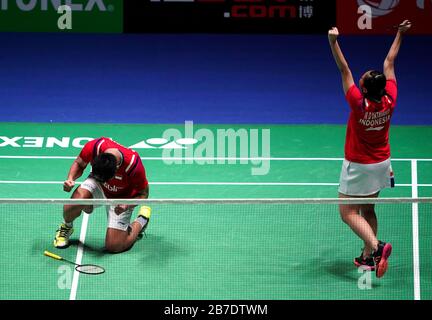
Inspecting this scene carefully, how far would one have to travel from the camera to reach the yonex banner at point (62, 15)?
16.7 metres

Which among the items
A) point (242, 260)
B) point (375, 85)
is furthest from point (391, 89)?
point (242, 260)

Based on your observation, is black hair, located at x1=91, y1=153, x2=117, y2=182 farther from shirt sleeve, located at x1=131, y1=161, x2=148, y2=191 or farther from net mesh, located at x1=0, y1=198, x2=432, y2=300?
net mesh, located at x1=0, y1=198, x2=432, y2=300

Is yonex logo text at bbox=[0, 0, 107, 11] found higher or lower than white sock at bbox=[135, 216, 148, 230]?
higher

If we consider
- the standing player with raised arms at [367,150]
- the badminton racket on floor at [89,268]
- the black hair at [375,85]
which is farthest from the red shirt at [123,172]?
the black hair at [375,85]

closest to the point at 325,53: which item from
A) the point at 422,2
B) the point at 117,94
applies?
the point at 422,2

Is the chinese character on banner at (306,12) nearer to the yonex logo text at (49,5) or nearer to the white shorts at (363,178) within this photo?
the yonex logo text at (49,5)

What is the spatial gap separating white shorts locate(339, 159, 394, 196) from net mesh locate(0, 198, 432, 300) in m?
0.27

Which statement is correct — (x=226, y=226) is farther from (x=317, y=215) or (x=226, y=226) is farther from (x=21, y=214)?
(x=21, y=214)

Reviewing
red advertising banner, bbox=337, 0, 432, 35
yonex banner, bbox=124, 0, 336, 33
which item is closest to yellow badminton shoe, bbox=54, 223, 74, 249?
yonex banner, bbox=124, 0, 336, 33

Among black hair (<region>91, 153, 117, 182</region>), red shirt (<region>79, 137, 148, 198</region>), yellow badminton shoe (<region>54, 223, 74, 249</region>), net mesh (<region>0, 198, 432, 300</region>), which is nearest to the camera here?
net mesh (<region>0, 198, 432, 300</region>)

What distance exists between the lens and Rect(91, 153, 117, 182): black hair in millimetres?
9039

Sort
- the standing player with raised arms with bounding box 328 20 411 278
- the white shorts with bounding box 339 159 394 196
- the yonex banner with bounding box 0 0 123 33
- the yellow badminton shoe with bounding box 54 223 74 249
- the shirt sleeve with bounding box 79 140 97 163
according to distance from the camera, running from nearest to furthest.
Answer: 1. the standing player with raised arms with bounding box 328 20 411 278
2. the white shorts with bounding box 339 159 394 196
3. the yellow badminton shoe with bounding box 54 223 74 249
4. the shirt sleeve with bounding box 79 140 97 163
5. the yonex banner with bounding box 0 0 123 33

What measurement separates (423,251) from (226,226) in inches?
66.3

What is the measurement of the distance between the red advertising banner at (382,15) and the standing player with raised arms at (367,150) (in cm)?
762
